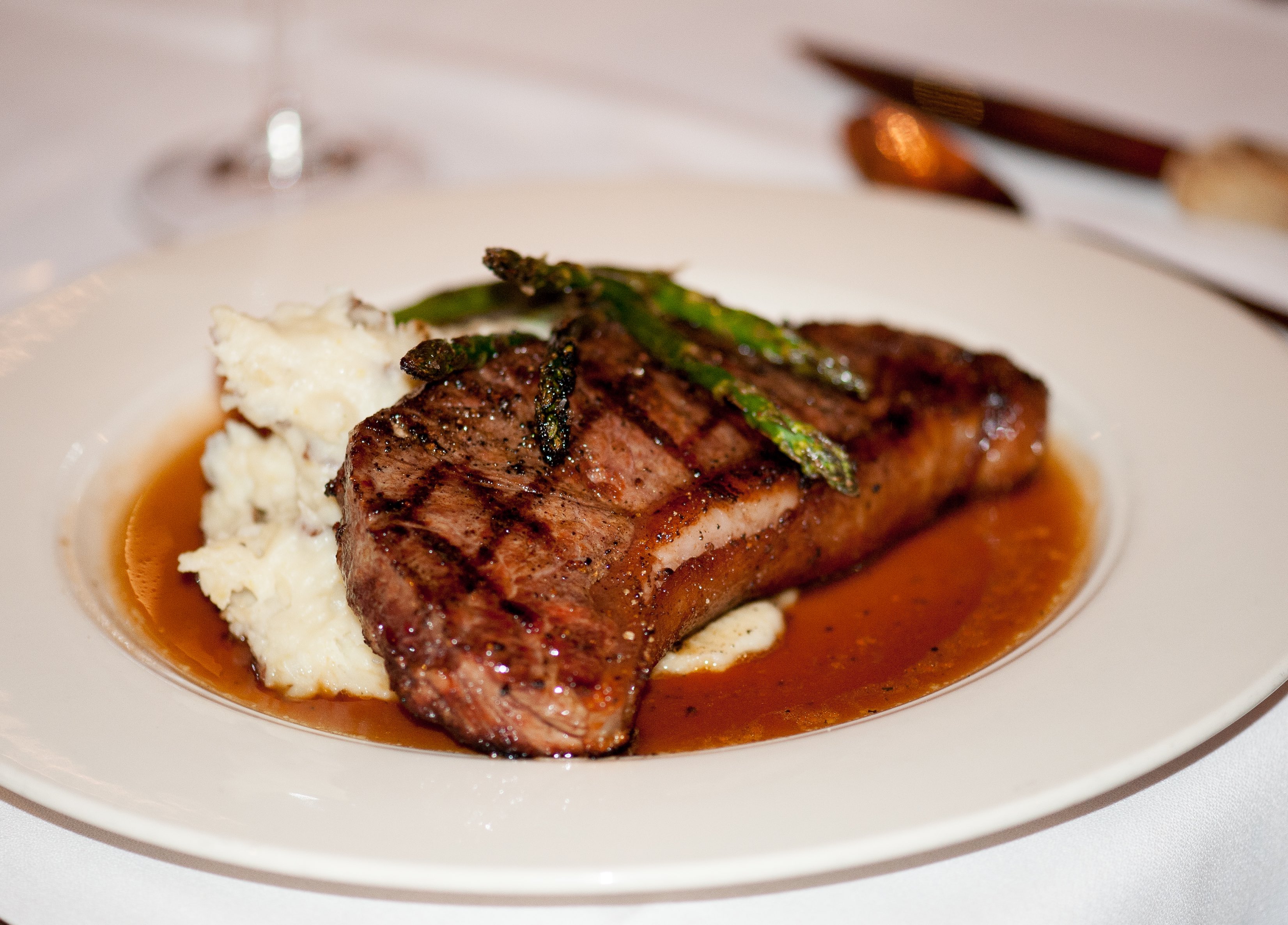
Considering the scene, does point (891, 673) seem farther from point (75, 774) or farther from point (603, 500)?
point (75, 774)

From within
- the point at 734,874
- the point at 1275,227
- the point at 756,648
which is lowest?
the point at 756,648

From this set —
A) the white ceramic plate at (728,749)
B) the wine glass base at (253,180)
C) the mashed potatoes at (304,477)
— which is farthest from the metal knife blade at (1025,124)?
the mashed potatoes at (304,477)

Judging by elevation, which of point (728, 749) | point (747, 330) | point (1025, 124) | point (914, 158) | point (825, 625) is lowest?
point (825, 625)

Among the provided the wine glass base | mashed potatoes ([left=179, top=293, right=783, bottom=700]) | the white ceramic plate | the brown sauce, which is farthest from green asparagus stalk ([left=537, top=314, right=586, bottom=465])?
the wine glass base

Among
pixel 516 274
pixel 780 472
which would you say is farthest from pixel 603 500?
pixel 516 274

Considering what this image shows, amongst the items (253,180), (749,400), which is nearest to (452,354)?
(749,400)

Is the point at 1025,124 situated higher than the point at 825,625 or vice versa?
the point at 1025,124

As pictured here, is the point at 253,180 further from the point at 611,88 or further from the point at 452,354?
the point at 452,354

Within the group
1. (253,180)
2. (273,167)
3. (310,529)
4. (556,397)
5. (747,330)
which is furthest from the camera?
(273,167)
